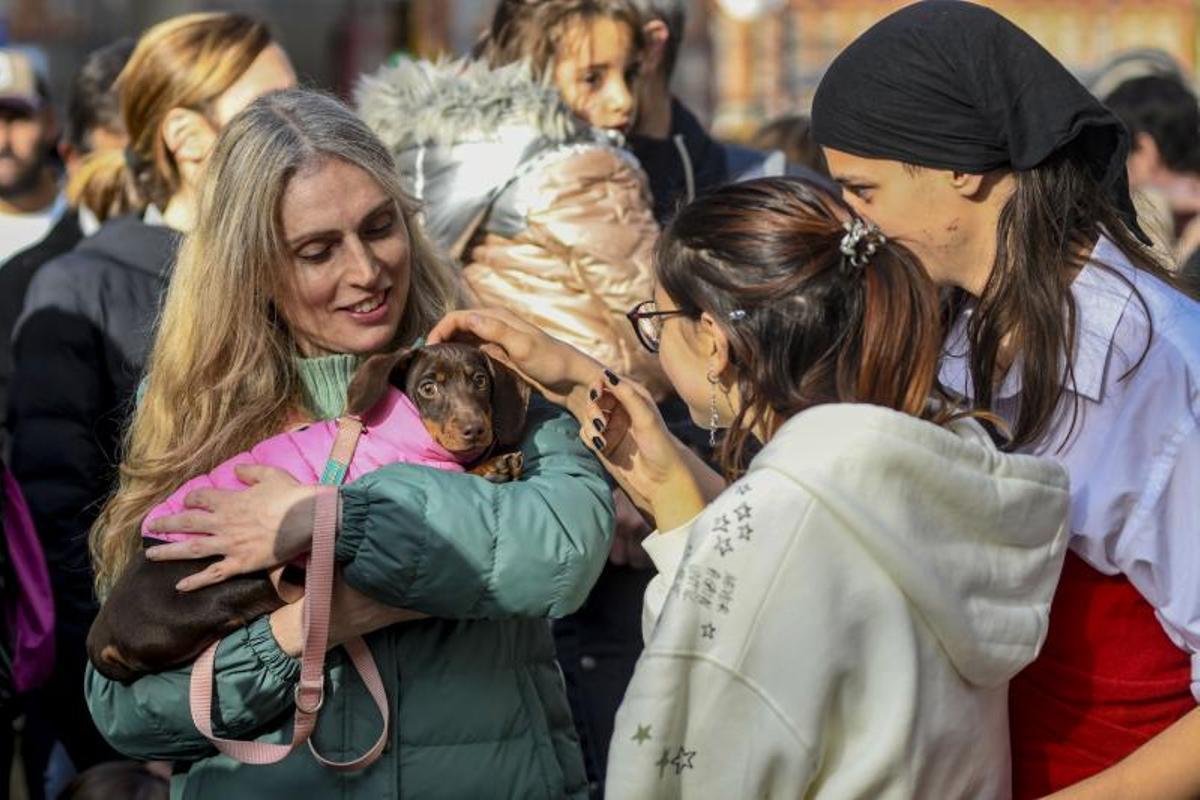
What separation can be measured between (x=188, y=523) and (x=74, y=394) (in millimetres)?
1570

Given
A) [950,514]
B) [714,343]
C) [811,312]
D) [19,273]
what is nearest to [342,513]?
[714,343]

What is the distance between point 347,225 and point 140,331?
1.31 m

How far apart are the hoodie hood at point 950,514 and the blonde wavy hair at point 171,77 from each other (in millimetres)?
2727

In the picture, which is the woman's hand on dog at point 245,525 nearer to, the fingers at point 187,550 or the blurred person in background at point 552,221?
the fingers at point 187,550

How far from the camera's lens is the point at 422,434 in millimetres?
3070

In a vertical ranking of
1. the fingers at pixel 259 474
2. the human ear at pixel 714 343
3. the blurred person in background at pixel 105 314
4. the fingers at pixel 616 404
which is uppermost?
the human ear at pixel 714 343

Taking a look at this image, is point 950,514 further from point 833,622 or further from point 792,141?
point 792,141

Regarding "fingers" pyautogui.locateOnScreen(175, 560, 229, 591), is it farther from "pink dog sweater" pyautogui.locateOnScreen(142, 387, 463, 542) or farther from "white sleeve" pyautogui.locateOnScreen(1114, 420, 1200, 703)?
"white sleeve" pyautogui.locateOnScreen(1114, 420, 1200, 703)

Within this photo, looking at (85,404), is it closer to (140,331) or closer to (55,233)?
(140,331)

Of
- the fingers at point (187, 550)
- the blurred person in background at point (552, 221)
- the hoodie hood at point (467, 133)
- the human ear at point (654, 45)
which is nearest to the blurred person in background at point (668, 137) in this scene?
the human ear at point (654, 45)

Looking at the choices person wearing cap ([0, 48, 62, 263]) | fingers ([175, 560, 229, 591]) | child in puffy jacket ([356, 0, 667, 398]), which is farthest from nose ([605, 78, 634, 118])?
person wearing cap ([0, 48, 62, 263])

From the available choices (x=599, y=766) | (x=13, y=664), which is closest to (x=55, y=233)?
(x=13, y=664)

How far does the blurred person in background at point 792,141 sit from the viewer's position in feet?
21.9

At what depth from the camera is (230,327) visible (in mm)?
3234
